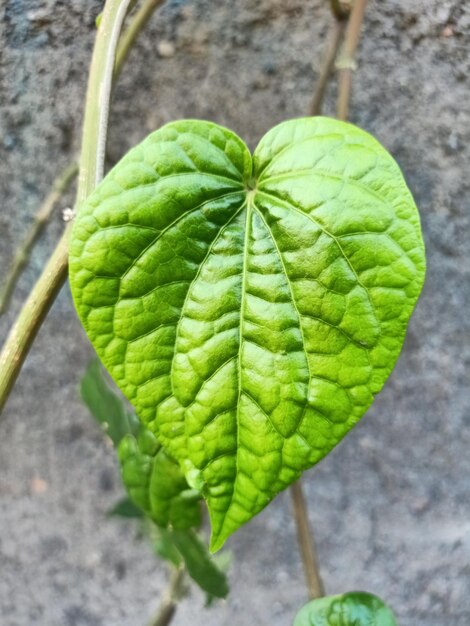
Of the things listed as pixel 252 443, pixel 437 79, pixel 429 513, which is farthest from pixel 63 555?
pixel 437 79

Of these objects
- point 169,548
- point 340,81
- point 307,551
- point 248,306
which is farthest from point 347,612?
point 340,81

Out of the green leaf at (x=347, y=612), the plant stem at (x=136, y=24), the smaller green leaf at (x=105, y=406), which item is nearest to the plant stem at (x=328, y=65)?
the plant stem at (x=136, y=24)

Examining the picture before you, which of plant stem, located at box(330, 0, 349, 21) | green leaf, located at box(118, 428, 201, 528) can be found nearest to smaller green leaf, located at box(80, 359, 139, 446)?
green leaf, located at box(118, 428, 201, 528)

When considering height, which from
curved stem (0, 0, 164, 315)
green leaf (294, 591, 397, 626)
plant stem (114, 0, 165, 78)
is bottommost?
green leaf (294, 591, 397, 626)

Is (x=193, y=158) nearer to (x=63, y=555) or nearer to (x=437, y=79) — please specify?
(x=437, y=79)

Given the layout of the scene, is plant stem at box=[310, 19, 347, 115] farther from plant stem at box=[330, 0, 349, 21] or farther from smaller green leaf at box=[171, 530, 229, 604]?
smaller green leaf at box=[171, 530, 229, 604]
